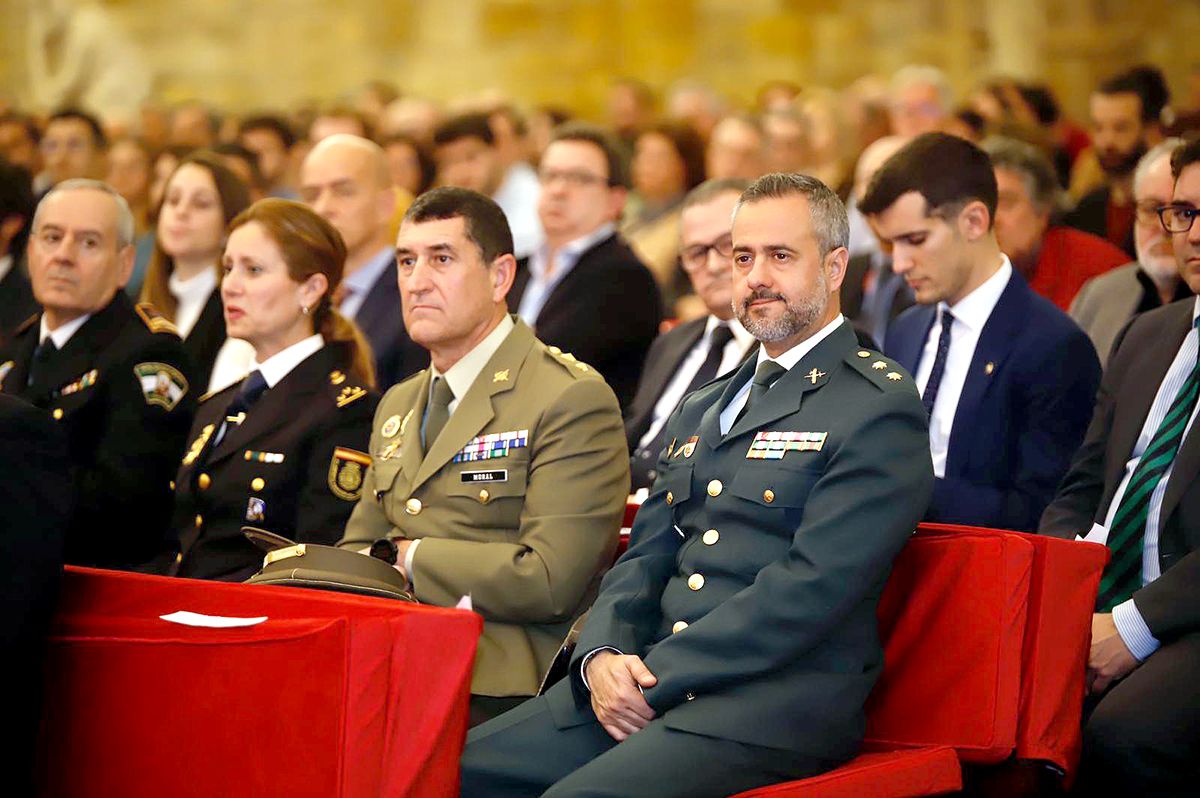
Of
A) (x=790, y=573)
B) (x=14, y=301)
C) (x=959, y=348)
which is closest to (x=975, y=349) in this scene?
(x=959, y=348)

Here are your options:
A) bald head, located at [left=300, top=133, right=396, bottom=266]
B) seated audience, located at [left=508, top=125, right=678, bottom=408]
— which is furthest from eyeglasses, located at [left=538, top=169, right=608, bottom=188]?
bald head, located at [left=300, top=133, right=396, bottom=266]

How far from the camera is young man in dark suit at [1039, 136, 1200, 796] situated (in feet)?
10.4

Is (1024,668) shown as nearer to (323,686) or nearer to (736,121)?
(323,686)

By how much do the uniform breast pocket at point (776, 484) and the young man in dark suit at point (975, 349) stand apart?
958 millimetres

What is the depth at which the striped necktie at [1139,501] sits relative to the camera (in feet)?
11.7

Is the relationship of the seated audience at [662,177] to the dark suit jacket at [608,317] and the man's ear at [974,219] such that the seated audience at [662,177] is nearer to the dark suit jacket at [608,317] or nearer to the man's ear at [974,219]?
the dark suit jacket at [608,317]

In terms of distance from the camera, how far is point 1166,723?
316 centimetres

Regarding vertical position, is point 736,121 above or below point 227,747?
above

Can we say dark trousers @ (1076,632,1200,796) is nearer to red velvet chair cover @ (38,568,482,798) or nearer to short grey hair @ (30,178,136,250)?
red velvet chair cover @ (38,568,482,798)

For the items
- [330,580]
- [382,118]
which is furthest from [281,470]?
[382,118]

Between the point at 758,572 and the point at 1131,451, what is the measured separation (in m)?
1.14

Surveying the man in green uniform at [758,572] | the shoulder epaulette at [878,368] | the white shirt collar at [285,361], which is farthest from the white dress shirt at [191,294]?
the shoulder epaulette at [878,368]

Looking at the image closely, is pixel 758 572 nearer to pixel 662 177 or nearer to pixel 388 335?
pixel 388 335

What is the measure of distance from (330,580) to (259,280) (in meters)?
1.38
